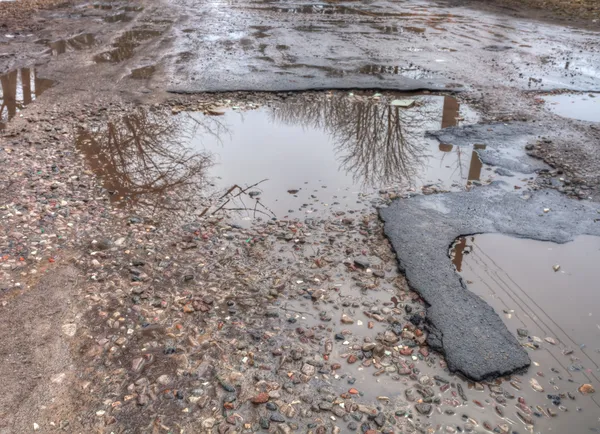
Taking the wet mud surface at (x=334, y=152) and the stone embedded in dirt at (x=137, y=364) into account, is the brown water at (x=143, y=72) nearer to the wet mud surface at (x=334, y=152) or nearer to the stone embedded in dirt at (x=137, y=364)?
the wet mud surface at (x=334, y=152)

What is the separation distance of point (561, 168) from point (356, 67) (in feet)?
15.5

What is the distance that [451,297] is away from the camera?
13.3ft

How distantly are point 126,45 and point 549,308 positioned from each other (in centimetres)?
1012

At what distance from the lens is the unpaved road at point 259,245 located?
319 cm

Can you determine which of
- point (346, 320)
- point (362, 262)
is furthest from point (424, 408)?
point (362, 262)

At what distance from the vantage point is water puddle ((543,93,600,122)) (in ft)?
25.7

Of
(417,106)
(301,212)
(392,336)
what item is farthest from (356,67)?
(392,336)

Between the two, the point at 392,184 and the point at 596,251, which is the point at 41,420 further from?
the point at 596,251

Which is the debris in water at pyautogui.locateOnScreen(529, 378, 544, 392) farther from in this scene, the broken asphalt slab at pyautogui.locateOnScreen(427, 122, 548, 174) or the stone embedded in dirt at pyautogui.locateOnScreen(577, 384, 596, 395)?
the broken asphalt slab at pyautogui.locateOnScreen(427, 122, 548, 174)

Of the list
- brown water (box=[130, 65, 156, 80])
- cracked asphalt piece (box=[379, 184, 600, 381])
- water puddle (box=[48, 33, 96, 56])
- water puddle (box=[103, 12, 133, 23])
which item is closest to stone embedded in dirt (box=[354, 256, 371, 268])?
cracked asphalt piece (box=[379, 184, 600, 381])

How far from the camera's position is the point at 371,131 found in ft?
23.7

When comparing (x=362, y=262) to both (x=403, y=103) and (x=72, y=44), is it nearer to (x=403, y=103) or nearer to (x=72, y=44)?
(x=403, y=103)

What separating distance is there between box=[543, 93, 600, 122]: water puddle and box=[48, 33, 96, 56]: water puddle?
932 cm

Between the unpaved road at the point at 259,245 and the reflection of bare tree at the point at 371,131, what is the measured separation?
1.9 inches
